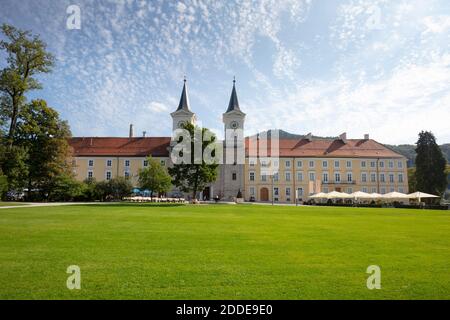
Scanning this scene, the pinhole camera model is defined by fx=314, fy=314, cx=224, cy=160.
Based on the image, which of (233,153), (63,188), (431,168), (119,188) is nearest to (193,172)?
(119,188)

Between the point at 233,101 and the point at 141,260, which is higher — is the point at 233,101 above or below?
above

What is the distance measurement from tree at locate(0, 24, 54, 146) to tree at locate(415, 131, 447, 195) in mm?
60625

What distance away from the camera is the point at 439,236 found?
37.4 feet

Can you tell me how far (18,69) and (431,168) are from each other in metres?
64.3

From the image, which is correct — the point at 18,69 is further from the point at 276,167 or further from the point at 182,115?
the point at 276,167

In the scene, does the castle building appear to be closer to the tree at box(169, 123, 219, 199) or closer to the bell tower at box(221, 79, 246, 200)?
the bell tower at box(221, 79, 246, 200)

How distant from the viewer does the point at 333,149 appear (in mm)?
64875

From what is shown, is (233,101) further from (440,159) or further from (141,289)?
(141,289)

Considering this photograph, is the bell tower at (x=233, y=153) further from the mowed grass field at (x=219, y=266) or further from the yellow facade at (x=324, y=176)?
the mowed grass field at (x=219, y=266)
